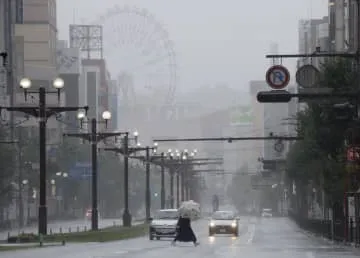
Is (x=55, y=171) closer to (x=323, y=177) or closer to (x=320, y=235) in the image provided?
(x=320, y=235)

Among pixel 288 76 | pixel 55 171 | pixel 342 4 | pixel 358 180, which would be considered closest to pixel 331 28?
pixel 342 4

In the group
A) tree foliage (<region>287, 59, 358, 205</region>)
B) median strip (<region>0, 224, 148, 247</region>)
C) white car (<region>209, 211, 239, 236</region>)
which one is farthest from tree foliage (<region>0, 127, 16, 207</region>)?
tree foliage (<region>287, 59, 358, 205</region>)

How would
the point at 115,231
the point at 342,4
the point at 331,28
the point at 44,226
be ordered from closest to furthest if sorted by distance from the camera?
the point at 44,226, the point at 115,231, the point at 342,4, the point at 331,28

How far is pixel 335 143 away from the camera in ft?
244

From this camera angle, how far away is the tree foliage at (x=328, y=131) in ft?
217

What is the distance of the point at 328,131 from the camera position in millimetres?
73000

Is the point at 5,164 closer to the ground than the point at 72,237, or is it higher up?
higher up

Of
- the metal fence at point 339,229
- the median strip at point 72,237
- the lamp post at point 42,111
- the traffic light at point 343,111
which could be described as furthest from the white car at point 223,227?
the traffic light at point 343,111

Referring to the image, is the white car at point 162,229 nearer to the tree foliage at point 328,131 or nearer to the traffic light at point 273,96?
the tree foliage at point 328,131

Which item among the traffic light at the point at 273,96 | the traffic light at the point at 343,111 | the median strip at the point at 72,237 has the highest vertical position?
the traffic light at the point at 273,96

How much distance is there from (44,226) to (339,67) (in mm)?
16810

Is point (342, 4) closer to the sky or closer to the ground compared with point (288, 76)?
closer to the sky

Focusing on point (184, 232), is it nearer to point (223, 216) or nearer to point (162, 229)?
point (162, 229)

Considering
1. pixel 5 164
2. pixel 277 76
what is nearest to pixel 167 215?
pixel 5 164
